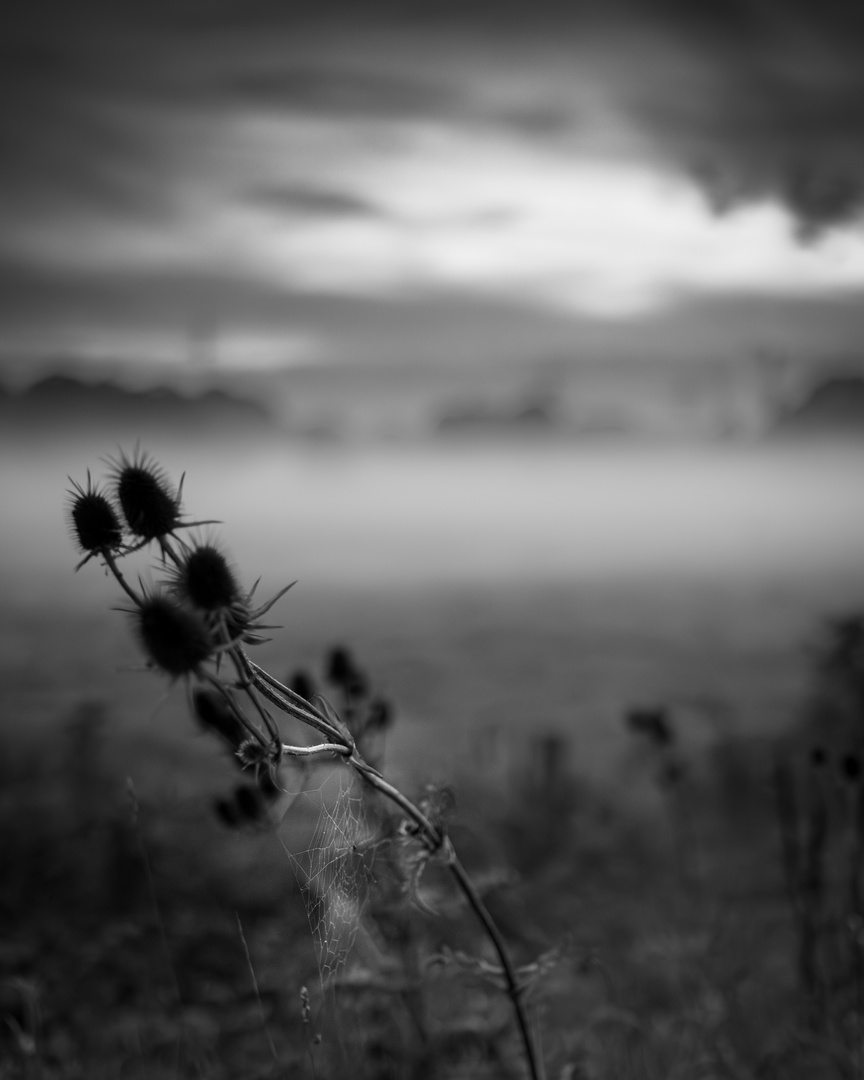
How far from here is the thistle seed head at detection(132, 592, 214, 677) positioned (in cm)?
80

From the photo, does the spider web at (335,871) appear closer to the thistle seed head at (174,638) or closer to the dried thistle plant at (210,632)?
the dried thistle plant at (210,632)

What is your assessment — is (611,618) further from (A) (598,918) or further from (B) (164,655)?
(B) (164,655)

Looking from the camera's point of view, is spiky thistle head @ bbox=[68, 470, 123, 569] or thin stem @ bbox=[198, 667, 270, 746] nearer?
thin stem @ bbox=[198, 667, 270, 746]

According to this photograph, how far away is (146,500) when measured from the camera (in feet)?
3.24

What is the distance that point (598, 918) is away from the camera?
242 centimetres

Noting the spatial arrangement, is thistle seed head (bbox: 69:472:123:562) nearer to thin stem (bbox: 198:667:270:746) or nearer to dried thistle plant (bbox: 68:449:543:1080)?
dried thistle plant (bbox: 68:449:543:1080)

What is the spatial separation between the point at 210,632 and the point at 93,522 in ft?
0.98

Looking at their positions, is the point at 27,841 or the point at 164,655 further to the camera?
the point at 27,841

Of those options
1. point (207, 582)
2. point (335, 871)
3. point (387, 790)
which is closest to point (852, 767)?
point (335, 871)

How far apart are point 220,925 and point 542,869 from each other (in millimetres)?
1108

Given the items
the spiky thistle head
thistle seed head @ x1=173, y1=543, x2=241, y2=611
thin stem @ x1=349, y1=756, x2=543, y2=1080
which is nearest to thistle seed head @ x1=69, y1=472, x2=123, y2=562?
the spiky thistle head

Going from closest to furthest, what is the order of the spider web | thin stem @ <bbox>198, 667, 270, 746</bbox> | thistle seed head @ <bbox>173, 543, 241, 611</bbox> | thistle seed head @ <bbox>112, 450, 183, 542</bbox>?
A: thin stem @ <bbox>198, 667, 270, 746</bbox>
thistle seed head @ <bbox>173, 543, 241, 611</bbox>
thistle seed head @ <bbox>112, 450, 183, 542</bbox>
the spider web

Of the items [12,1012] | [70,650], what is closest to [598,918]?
[12,1012]

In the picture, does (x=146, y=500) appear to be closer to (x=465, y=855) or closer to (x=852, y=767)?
(x=852, y=767)
